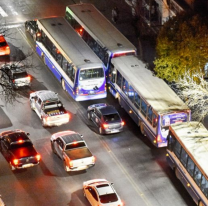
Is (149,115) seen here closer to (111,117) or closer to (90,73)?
(111,117)

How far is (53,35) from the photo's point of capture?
62812mm

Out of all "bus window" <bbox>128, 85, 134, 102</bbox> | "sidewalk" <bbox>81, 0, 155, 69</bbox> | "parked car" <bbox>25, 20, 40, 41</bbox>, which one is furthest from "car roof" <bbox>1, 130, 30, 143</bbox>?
"sidewalk" <bbox>81, 0, 155, 69</bbox>

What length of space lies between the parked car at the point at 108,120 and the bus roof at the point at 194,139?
5758mm

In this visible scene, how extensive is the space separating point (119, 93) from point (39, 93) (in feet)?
19.9

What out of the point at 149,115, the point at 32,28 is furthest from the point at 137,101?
the point at 32,28

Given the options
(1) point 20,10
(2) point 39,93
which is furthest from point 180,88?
(1) point 20,10

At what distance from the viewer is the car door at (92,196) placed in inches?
1853

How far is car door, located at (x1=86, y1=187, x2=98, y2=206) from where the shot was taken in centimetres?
4708

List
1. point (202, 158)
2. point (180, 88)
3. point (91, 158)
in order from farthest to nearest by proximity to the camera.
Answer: point (180, 88) → point (91, 158) → point (202, 158)

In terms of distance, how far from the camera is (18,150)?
51.8 meters

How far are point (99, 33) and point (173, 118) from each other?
43.5 feet

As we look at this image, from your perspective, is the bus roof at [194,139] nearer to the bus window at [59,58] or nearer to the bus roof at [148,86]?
the bus roof at [148,86]

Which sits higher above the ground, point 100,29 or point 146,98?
point 100,29

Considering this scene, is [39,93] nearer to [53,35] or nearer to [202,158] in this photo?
[53,35]
